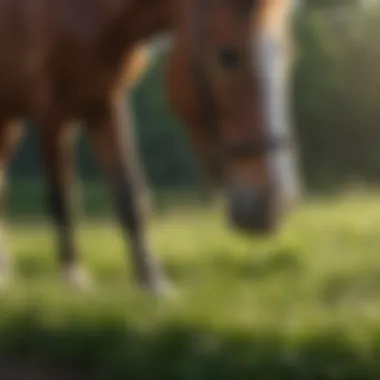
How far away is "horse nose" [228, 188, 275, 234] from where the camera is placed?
84.4 inches

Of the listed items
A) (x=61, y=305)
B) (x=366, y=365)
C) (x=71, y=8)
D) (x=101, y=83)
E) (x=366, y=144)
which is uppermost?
(x=71, y=8)

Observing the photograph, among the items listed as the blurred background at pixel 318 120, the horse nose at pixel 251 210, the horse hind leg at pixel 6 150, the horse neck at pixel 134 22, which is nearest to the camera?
the horse nose at pixel 251 210

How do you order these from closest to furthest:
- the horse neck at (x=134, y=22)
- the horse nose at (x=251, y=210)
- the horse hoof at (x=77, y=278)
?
the horse nose at (x=251, y=210)
the horse neck at (x=134, y=22)
the horse hoof at (x=77, y=278)

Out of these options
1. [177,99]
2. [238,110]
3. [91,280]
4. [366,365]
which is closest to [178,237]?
[91,280]

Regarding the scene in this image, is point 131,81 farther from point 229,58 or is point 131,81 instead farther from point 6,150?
point 6,150

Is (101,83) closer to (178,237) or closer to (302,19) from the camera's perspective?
(178,237)

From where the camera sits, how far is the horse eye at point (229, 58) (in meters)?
2.19

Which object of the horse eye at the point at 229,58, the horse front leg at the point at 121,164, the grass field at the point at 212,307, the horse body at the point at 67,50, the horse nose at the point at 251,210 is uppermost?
the horse body at the point at 67,50

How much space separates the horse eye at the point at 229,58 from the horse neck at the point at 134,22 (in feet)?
0.79

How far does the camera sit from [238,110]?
220 cm

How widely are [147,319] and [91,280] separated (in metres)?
0.41

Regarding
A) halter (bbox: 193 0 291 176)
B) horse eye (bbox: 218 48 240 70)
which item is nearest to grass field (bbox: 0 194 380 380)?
halter (bbox: 193 0 291 176)

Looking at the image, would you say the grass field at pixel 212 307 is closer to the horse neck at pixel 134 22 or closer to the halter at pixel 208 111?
the halter at pixel 208 111

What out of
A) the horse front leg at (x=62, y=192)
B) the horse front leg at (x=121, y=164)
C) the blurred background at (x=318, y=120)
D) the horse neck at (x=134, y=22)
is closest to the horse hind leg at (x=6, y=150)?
the blurred background at (x=318, y=120)
